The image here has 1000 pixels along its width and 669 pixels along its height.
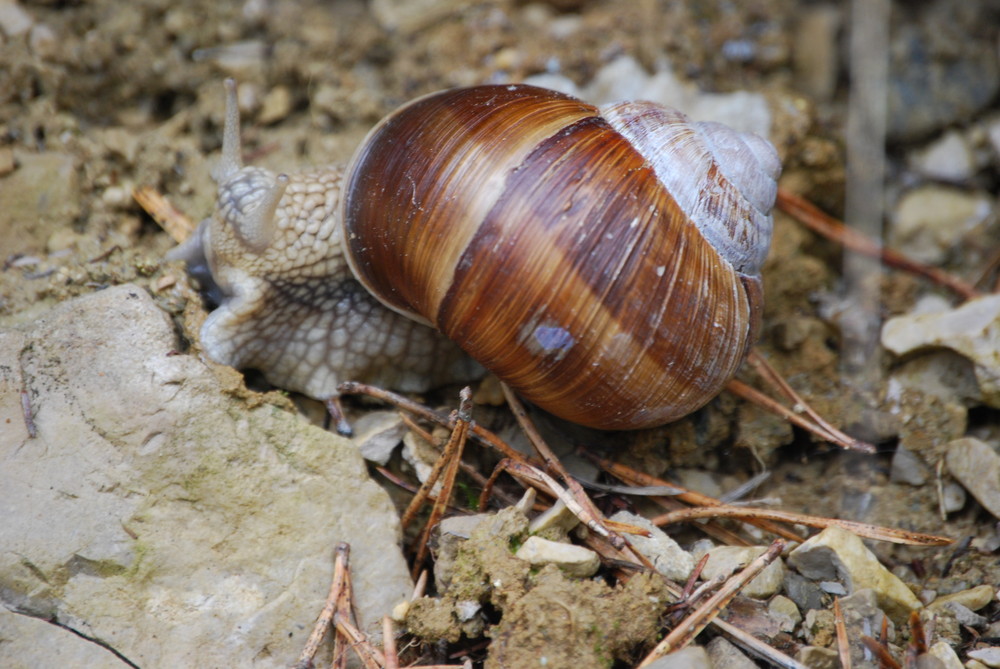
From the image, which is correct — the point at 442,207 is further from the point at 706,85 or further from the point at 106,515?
the point at 706,85

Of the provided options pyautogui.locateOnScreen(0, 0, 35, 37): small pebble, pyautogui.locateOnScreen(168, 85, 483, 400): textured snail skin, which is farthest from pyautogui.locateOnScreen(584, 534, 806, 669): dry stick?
pyautogui.locateOnScreen(0, 0, 35, 37): small pebble

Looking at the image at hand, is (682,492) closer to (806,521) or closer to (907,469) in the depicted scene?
(806,521)

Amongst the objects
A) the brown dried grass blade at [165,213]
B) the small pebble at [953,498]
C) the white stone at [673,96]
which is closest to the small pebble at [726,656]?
the small pebble at [953,498]

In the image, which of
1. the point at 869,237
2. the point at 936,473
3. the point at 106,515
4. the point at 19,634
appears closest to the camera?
the point at 19,634

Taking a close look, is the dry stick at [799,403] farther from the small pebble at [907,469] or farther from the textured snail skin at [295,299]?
the textured snail skin at [295,299]

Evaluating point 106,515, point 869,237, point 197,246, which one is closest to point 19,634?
point 106,515

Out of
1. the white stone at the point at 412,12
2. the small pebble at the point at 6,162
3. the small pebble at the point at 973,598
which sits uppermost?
the white stone at the point at 412,12
